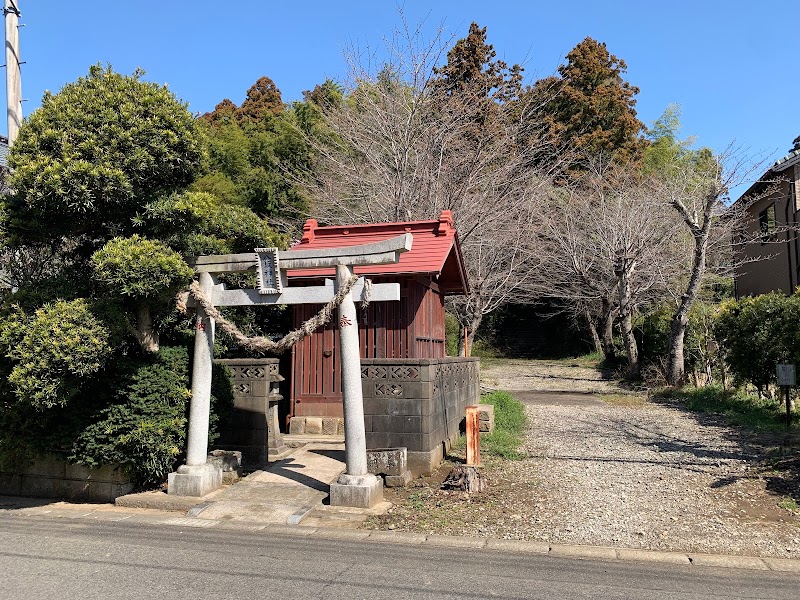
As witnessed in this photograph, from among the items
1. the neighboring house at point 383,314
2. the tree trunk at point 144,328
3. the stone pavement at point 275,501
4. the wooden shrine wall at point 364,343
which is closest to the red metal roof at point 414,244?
the neighboring house at point 383,314

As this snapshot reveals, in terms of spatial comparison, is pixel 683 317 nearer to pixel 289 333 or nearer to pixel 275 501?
pixel 289 333

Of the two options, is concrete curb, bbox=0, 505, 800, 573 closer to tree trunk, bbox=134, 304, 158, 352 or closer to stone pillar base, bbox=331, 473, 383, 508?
stone pillar base, bbox=331, 473, 383, 508

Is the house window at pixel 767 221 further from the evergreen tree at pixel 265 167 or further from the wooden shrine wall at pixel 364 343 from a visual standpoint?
the wooden shrine wall at pixel 364 343

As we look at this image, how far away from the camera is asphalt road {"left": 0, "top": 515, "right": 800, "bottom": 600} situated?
484 cm

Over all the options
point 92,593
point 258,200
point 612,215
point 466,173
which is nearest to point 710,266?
point 612,215

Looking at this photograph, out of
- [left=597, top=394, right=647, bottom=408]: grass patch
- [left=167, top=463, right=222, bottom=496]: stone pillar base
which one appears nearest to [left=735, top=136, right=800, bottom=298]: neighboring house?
[left=597, top=394, right=647, bottom=408]: grass patch

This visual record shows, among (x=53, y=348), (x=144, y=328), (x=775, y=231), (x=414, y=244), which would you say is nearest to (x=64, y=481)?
(x=144, y=328)

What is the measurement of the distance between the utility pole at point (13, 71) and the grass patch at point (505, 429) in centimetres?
944

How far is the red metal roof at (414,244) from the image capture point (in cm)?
1043

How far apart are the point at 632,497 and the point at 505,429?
4.79 m

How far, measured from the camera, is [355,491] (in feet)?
23.8

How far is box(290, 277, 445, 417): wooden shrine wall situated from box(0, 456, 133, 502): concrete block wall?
12.4 feet

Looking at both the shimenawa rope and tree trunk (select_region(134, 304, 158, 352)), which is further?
tree trunk (select_region(134, 304, 158, 352))

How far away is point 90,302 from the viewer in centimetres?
710
